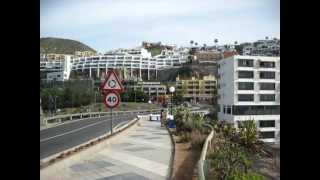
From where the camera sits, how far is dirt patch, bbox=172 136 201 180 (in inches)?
165

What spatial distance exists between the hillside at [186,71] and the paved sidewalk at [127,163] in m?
1.14

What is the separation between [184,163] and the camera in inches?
195

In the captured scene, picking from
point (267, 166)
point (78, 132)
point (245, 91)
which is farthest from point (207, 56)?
point (78, 132)

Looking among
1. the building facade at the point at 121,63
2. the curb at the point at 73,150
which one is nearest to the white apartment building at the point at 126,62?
the building facade at the point at 121,63

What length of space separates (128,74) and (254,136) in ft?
4.74

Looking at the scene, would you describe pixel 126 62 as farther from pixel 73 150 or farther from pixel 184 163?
pixel 73 150

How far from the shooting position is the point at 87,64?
3773 mm

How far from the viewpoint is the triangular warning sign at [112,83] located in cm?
348

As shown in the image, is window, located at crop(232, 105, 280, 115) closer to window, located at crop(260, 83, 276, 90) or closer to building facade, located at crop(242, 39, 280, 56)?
window, located at crop(260, 83, 276, 90)

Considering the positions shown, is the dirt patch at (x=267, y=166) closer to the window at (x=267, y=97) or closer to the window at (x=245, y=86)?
the window at (x=267, y=97)

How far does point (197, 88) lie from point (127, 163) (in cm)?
133
